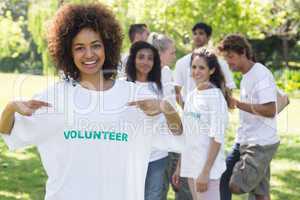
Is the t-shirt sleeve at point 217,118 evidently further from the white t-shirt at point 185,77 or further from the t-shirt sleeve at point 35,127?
the t-shirt sleeve at point 35,127

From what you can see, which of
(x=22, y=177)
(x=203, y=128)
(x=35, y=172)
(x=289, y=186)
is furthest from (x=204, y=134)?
(x=35, y=172)

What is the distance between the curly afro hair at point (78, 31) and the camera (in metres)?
2.38

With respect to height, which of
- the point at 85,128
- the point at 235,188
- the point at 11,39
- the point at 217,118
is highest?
the point at 11,39

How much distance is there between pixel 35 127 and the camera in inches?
90.4

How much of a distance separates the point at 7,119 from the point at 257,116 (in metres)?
2.59

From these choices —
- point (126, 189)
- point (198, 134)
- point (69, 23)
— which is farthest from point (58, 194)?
point (198, 134)

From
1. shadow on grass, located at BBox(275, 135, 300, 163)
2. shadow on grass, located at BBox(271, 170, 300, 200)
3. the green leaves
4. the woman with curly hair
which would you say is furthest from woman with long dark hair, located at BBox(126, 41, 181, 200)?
the green leaves

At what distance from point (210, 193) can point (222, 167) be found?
0.22 m

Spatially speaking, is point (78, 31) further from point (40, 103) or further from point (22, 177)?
point (22, 177)

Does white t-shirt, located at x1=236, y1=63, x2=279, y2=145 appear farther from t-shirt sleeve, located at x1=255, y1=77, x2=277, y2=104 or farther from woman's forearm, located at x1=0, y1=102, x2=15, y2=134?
woman's forearm, located at x1=0, y1=102, x2=15, y2=134

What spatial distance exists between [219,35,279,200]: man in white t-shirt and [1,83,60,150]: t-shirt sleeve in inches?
89.2

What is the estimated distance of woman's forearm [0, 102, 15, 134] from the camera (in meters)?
2.23

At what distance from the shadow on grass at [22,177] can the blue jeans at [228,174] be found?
198 centimetres

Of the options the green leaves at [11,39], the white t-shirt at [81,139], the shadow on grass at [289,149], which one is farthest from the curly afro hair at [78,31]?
the green leaves at [11,39]
